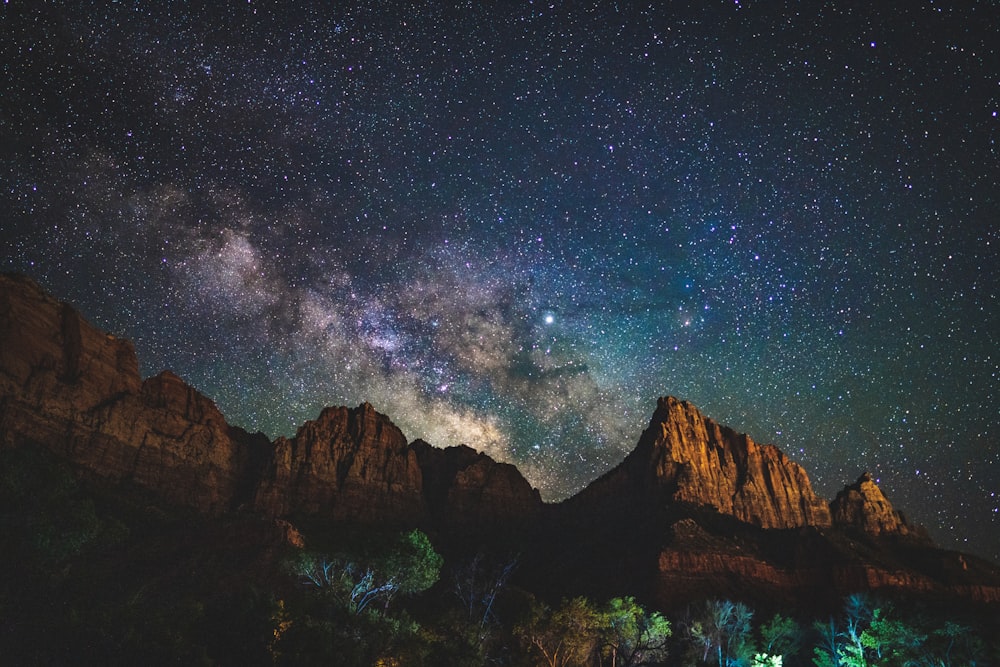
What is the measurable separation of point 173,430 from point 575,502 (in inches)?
3420

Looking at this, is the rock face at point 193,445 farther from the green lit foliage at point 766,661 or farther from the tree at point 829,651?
the tree at point 829,651

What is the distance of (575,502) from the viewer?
135250 millimetres

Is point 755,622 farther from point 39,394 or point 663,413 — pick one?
A: point 39,394

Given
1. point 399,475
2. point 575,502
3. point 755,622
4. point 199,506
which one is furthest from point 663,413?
point 199,506

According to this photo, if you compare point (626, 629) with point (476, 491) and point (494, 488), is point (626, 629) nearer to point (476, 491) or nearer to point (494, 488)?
point (476, 491)

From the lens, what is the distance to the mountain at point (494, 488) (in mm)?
84500

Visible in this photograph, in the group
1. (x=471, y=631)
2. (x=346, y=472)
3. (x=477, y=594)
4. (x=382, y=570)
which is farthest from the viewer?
(x=346, y=472)

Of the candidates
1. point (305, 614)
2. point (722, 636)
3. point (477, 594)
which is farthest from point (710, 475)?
point (305, 614)

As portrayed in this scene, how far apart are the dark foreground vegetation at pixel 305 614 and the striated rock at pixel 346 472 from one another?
1400 inches

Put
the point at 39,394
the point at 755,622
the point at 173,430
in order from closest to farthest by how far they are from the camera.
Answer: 1. the point at 755,622
2. the point at 39,394
3. the point at 173,430

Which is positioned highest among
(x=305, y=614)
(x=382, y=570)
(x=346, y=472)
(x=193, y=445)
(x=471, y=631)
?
(x=346, y=472)

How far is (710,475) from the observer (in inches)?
5300

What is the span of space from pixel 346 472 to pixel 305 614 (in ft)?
326

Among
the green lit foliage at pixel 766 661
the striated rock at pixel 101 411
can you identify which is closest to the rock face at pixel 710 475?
the green lit foliage at pixel 766 661
